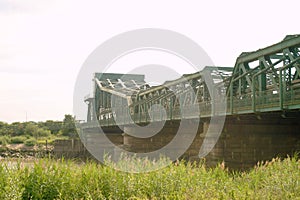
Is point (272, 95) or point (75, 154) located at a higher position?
point (272, 95)

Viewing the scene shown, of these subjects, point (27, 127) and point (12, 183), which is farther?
point (27, 127)

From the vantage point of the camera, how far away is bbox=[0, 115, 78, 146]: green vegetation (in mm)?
85444

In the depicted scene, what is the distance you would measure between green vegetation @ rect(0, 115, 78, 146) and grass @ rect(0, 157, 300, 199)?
2628 inches

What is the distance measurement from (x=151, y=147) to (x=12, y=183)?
96.6 ft

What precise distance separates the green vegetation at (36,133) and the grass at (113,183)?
66743mm

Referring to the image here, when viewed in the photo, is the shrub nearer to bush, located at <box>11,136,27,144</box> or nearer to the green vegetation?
the green vegetation

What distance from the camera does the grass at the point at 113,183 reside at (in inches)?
447

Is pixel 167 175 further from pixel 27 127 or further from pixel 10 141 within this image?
pixel 27 127

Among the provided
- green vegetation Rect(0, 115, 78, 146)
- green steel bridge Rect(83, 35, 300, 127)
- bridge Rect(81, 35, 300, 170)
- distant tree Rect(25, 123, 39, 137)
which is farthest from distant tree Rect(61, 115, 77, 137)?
bridge Rect(81, 35, 300, 170)

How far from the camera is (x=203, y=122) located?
93.9 feet

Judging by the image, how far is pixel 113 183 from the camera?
40.7 ft

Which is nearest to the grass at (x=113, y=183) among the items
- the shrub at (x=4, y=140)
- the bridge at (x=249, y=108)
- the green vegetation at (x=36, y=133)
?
the bridge at (x=249, y=108)

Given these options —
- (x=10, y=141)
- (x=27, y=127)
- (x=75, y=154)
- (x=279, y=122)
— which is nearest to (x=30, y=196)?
(x=279, y=122)

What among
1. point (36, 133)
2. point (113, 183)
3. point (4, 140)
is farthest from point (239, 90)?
point (36, 133)
